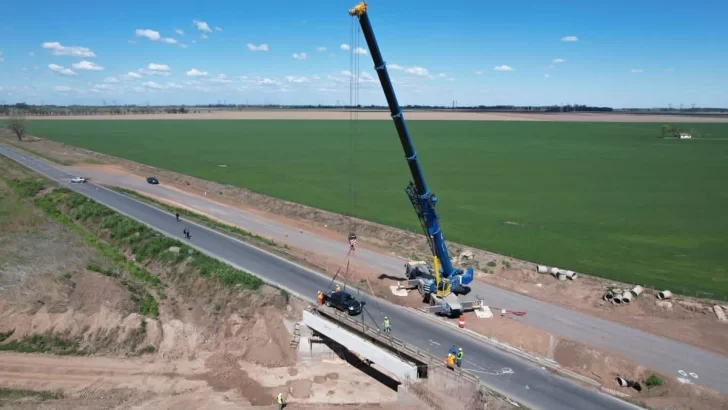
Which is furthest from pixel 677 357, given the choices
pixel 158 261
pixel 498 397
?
pixel 158 261

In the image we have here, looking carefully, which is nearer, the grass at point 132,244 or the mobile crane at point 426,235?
the mobile crane at point 426,235

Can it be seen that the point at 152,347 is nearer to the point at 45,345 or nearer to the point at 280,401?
the point at 45,345

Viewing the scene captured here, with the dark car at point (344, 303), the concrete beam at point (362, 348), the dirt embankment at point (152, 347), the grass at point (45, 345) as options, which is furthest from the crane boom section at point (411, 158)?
the grass at point (45, 345)

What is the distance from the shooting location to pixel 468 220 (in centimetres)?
6419

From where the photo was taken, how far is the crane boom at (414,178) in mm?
29455

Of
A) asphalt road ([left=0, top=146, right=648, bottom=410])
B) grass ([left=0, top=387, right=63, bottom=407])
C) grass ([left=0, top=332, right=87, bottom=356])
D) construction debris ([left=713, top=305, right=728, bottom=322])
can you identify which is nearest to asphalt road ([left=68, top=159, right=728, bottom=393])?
asphalt road ([left=0, top=146, right=648, bottom=410])

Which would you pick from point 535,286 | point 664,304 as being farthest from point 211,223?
point 664,304

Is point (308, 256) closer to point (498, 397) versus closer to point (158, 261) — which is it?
point (158, 261)

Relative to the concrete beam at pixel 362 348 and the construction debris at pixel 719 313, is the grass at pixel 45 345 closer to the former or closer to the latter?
the concrete beam at pixel 362 348

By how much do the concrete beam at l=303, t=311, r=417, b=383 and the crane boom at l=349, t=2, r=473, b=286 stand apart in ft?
30.7

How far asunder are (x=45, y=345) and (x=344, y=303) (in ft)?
67.8

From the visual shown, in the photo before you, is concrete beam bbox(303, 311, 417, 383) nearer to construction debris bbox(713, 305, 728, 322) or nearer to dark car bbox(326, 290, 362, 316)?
dark car bbox(326, 290, 362, 316)

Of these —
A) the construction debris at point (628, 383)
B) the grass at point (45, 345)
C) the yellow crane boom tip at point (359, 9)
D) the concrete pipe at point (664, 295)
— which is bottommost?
the grass at point (45, 345)

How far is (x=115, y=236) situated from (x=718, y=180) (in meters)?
105
